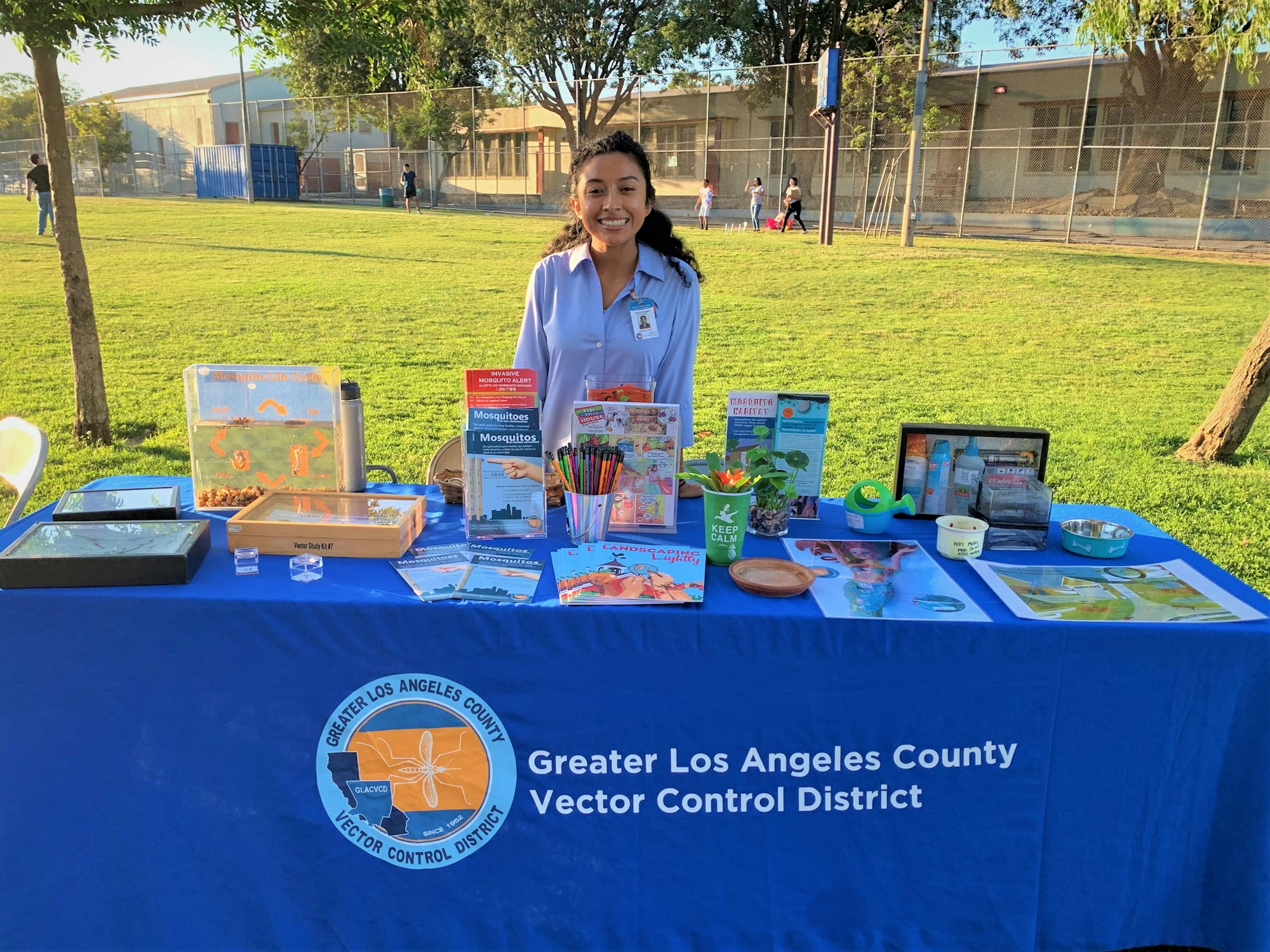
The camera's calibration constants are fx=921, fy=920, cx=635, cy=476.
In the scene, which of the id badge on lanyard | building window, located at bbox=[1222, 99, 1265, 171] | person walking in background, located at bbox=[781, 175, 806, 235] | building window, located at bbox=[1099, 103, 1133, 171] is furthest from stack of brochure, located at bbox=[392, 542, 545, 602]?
building window, located at bbox=[1222, 99, 1265, 171]

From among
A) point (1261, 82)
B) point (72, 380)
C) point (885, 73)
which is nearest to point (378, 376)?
point (72, 380)

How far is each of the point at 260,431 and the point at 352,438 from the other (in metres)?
0.23

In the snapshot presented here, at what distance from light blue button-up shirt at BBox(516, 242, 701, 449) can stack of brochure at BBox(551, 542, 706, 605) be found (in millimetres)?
600

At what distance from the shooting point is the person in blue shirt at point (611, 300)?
8.52 ft

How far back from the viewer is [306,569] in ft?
6.56

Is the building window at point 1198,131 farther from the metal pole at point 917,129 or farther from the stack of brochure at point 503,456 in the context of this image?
the stack of brochure at point 503,456

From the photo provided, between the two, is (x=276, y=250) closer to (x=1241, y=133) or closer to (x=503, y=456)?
(x=503, y=456)

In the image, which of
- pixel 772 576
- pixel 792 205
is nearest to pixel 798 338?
pixel 772 576

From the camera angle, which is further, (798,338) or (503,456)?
(798,338)

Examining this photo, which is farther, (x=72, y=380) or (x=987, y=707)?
(x=72, y=380)

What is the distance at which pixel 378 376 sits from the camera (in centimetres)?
762

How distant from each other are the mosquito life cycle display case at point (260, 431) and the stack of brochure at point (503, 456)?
1.32 feet

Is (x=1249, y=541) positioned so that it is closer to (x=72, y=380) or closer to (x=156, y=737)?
(x=156, y=737)

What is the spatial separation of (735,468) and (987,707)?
0.74 m
